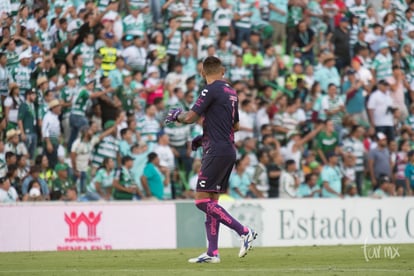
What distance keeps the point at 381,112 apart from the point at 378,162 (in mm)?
1632

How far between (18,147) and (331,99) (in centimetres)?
774

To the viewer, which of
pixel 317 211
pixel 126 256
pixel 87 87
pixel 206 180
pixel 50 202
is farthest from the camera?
pixel 87 87

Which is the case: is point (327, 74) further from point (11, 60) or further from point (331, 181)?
point (11, 60)

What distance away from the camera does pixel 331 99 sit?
2423 cm

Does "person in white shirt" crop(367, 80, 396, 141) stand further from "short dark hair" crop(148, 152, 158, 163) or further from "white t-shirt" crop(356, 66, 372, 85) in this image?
"short dark hair" crop(148, 152, 158, 163)

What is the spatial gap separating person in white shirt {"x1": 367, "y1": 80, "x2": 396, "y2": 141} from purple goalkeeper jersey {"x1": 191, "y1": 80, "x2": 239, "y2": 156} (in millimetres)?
12139

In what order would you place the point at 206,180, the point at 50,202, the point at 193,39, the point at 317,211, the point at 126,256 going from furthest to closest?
the point at 193,39 < the point at 317,211 < the point at 50,202 < the point at 126,256 < the point at 206,180

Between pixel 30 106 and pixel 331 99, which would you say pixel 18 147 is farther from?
pixel 331 99

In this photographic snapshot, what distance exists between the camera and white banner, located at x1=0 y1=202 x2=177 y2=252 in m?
18.3

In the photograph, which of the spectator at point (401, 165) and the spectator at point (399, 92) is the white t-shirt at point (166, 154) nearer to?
the spectator at point (401, 165)

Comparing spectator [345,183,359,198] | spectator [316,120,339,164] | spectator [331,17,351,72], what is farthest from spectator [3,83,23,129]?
spectator [331,17,351,72]

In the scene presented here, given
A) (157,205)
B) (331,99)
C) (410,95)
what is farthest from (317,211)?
(410,95)

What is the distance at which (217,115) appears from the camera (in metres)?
12.6

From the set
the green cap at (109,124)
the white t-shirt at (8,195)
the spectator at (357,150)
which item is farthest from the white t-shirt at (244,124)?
the white t-shirt at (8,195)
